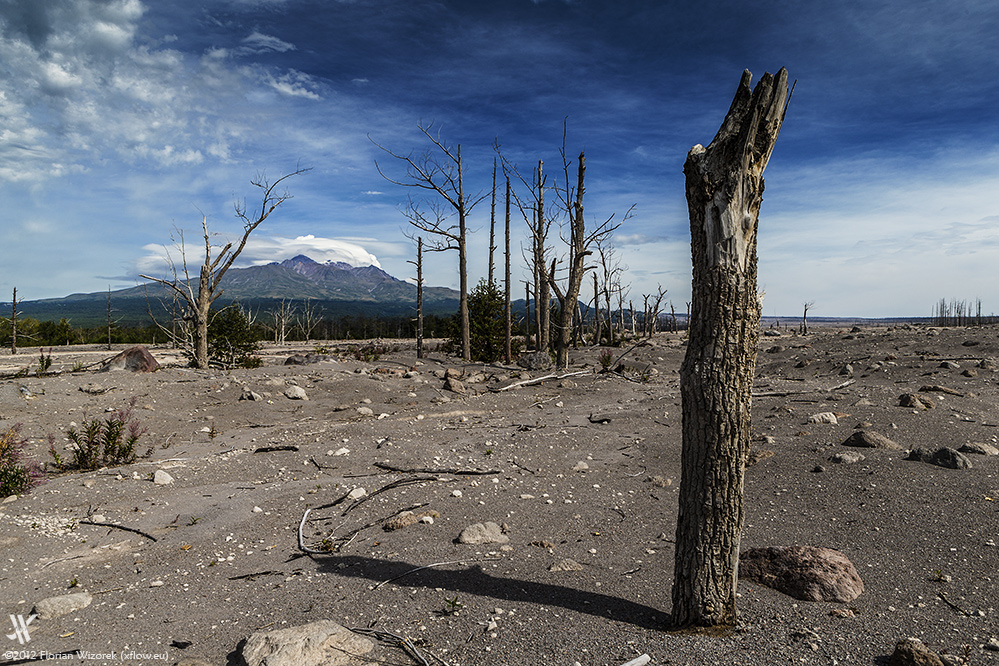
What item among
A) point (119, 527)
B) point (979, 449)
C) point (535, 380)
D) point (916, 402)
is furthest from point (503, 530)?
point (535, 380)

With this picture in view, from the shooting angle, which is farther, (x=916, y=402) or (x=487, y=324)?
(x=487, y=324)

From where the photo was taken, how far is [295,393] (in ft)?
41.1

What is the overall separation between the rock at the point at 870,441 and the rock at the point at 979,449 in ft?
2.07

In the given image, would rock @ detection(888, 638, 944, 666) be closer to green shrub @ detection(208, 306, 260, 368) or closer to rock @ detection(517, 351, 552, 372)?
rock @ detection(517, 351, 552, 372)

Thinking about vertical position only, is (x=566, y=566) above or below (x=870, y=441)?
below

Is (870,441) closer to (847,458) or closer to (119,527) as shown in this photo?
(847,458)

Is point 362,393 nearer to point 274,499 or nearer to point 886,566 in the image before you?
point 274,499

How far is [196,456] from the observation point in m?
7.92

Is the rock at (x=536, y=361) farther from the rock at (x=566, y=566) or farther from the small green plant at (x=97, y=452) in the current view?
the rock at (x=566, y=566)

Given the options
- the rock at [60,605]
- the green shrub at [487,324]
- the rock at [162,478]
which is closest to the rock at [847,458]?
the rock at [60,605]

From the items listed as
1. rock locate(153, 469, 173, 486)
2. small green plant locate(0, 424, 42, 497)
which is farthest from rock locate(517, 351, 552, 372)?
small green plant locate(0, 424, 42, 497)

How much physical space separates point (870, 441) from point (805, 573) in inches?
150

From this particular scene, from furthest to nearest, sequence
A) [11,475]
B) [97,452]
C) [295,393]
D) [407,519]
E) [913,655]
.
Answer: [295,393], [97,452], [11,475], [407,519], [913,655]

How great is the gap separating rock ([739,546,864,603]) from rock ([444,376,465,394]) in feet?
33.2
